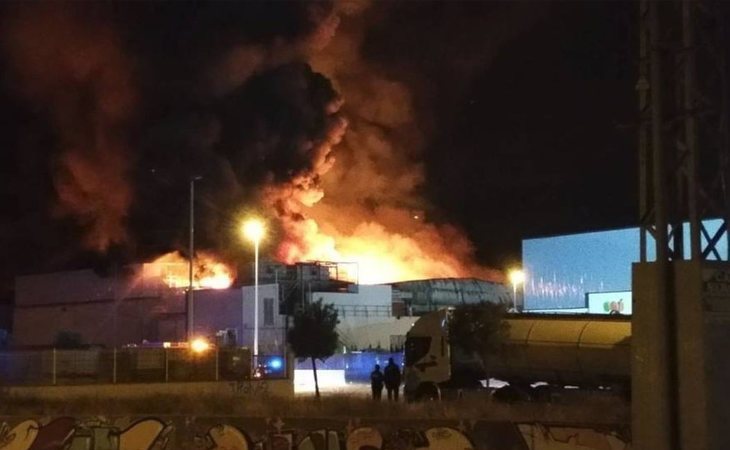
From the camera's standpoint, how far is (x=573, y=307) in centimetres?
5700

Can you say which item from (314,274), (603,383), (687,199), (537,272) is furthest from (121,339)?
(687,199)

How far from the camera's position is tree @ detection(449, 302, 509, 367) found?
29.2 metres

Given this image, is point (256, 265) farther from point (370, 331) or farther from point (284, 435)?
point (284, 435)

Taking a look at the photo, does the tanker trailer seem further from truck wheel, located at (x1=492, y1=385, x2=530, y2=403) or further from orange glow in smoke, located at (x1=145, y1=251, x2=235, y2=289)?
orange glow in smoke, located at (x1=145, y1=251, x2=235, y2=289)

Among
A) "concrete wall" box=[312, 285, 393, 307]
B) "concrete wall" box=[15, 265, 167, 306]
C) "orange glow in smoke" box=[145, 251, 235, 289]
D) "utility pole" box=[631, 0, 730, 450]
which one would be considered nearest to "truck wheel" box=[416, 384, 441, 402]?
"utility pole" box=[631, 0, 730, 450]

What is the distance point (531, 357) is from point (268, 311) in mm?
36625

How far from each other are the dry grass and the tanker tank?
2152 inches

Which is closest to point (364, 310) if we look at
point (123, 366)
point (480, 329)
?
point (123, 366)

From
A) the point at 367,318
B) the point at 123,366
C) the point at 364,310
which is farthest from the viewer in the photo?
the point at 364,310

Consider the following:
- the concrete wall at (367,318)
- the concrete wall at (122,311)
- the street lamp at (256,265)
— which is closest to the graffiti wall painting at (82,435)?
the street lamp at (256,265)

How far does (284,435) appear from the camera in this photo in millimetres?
15305

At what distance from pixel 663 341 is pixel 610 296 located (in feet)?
141

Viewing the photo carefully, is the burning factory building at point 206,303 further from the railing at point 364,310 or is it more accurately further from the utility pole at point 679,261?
the utility pole at point 679,261

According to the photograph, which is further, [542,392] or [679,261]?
[542,392]
